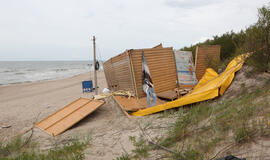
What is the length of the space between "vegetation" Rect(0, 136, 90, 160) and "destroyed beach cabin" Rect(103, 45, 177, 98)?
3.75m

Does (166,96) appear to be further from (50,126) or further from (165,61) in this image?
(50,126)

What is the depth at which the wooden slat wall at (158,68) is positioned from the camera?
745 cm

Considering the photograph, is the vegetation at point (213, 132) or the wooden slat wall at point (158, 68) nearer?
the vegetation at point (213, 132)

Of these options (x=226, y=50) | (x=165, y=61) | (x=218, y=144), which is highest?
(x=226, y=50)

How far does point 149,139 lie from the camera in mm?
3879

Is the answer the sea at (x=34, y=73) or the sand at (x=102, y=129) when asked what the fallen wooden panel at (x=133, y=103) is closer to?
the sand at (x=102, y=129)

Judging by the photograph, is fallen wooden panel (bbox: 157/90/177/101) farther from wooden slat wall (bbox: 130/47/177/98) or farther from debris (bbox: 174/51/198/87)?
debris (bbox: 174/51/198/87)

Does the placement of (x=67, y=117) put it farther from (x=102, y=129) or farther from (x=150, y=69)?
(x=150, y=69)

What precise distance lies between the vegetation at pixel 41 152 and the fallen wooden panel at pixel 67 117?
42.0 inches

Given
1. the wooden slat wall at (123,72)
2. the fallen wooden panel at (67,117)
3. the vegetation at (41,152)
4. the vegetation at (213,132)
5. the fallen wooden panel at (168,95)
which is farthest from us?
the wooden slat wall at (123,72)

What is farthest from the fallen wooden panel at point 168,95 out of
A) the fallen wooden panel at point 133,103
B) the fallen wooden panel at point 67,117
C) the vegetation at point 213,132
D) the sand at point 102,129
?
the vegetation at point 213,132

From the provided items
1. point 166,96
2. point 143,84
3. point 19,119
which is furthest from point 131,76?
point 19,119

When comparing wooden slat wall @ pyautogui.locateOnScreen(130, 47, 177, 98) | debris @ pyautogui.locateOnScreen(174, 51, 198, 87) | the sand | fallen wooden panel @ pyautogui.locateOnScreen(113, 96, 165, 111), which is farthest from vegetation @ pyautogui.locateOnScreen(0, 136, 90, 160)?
debris @ pyautogui.locateOnScreen(174, 51, 198, 87)

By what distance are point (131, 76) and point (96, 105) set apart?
1856 millimetres
